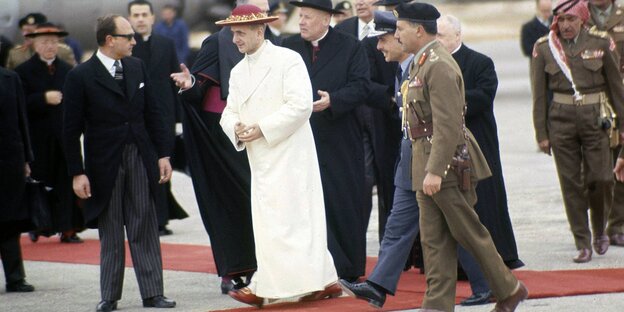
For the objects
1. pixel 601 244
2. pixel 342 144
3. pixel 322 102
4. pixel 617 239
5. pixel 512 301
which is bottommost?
pixel 617 239

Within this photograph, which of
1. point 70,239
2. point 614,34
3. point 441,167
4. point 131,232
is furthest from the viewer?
point 70,239

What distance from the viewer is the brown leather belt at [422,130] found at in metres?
7.35

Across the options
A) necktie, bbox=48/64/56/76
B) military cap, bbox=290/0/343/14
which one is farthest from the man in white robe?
necktie, bbox=48/64/56/76

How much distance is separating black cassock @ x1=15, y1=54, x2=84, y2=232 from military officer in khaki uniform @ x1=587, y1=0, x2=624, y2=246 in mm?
4081

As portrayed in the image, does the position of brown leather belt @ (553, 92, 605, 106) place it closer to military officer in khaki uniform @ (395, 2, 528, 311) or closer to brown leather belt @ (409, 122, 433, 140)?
military officer in khaki uniform @ (395, 2, 528, 311)

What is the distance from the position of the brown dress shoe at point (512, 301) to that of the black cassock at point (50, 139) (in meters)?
4.81

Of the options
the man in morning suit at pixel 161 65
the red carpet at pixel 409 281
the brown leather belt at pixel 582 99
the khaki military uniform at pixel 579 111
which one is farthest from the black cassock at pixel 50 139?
the brown leather belt at pixel 582 99

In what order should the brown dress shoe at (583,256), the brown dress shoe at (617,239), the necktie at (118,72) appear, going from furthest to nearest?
the brown dress shoe at (617,239)
the brown dress shoe at (583,256)
the necktie at (118,72)

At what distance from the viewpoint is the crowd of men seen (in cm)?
742

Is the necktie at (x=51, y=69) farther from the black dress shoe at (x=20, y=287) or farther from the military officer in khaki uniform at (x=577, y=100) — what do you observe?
the military officer in khaki uniform at (x=577, y=100)

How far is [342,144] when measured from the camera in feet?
29.7

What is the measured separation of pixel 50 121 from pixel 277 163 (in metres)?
3.95

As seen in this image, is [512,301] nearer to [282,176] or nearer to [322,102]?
[282,176]

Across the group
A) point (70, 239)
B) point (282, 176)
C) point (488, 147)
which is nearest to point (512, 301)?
point (282, 176)
